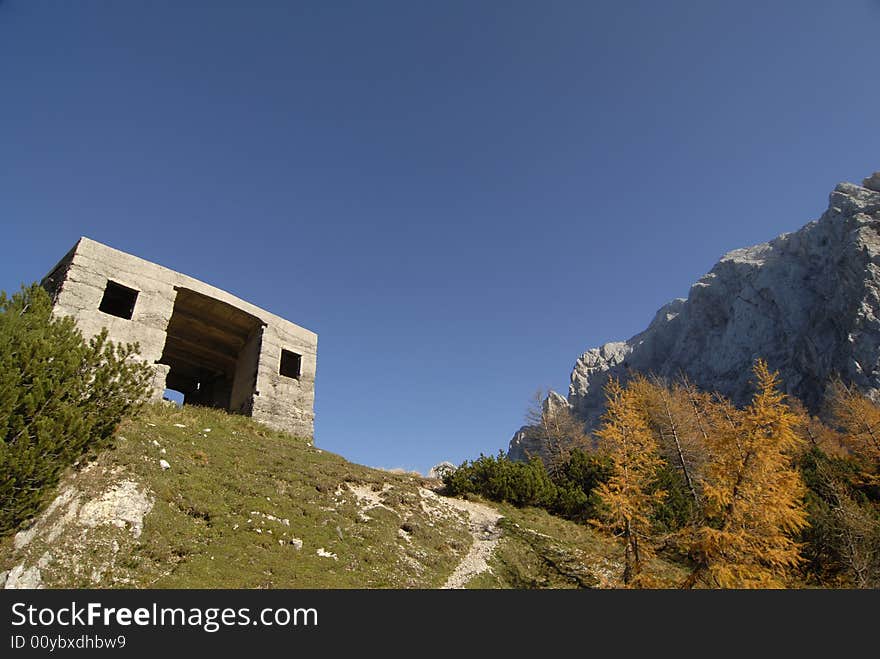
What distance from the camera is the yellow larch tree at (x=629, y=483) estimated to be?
39.3 feet

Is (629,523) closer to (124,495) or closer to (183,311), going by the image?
(124,495)

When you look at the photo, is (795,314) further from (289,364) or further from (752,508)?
(289,364)

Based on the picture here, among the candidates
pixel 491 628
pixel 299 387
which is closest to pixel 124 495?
pixel 491 628

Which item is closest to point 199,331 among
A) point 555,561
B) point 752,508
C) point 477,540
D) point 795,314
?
point 477,540

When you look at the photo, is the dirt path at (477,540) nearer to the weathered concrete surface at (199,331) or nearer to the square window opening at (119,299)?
the weathered concrete surface at (199,331)

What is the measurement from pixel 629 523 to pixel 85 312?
68.0 ft

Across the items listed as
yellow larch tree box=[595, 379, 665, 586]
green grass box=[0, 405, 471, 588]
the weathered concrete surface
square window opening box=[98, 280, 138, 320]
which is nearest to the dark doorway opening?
the weathered concrete surface

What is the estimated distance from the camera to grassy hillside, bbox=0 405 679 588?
9.23 m

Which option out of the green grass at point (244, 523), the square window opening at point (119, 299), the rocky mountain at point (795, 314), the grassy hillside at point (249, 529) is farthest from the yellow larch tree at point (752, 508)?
the rocky mountain at point (795, 314)

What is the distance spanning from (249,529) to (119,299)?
1689cm

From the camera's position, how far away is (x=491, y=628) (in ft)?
21.6

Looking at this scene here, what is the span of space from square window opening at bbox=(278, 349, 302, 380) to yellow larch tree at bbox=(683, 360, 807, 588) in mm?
20579

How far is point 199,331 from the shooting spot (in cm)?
2473

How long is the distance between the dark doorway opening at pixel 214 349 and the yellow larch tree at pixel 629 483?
1666 cm
